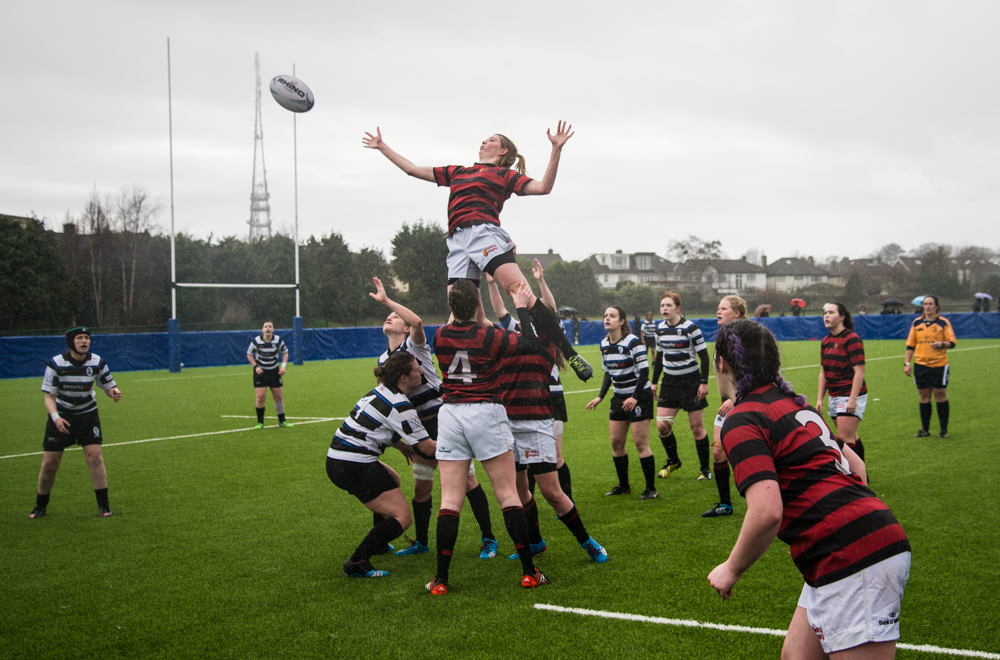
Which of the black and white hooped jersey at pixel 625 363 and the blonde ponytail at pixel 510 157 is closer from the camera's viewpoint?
the blonde ponytail at pixel 510 157

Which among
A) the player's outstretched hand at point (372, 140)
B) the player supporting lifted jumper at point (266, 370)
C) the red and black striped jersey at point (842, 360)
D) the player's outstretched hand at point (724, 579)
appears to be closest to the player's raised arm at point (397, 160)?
the player's outstretched hand at point (372, 140)

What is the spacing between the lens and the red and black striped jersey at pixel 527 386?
5496 mm

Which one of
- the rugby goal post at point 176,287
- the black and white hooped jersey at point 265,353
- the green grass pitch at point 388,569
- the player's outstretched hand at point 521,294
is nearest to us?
the green grass pitch at point 388,569

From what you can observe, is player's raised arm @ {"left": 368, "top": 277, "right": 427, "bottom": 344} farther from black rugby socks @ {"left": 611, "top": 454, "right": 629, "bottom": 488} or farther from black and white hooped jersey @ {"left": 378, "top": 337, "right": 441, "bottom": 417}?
black rugby socks @ {"left": 611, "top": 454, "right": 629, "bottom": 488}

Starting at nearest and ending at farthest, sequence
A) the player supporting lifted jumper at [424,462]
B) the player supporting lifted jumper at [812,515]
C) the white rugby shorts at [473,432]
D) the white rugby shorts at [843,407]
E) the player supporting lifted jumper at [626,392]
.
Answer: the player supporting lifted jumper at [812,515] → the white rugby shorts at [473,432] → the player supporting lifted jumper at [424,462] → the player supporting lifted jumper at [626,392] → the white rugby shorts at [843,407]

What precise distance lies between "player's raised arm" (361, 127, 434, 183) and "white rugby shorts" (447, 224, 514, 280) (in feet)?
1.97

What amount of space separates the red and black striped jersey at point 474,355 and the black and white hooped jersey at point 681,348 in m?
3.51

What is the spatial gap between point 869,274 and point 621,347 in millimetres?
67014

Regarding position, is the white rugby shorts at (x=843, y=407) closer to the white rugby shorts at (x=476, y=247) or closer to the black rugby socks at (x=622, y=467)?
the black rugby socks at (x=622, y=467)

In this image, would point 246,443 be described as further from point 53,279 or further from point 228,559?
point 53,279

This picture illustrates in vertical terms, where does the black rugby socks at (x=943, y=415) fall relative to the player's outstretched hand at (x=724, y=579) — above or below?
below

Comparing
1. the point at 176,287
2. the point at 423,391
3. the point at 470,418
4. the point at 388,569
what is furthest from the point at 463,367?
the point at 176,287

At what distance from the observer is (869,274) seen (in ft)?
218

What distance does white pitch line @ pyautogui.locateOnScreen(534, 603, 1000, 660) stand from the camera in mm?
3938
